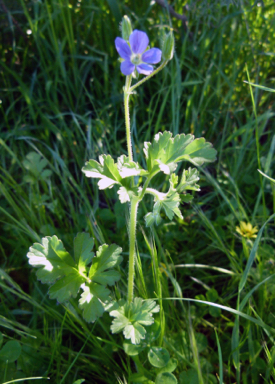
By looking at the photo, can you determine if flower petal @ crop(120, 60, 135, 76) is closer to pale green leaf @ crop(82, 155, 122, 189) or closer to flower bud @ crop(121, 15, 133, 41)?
flower bud @ crop(121, 15, 133, 41)

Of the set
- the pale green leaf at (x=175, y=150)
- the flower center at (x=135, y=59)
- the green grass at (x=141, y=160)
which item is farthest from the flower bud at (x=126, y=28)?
the green grass at (x=141, y=160)

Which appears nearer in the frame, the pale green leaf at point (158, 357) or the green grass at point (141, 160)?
the pale green leaf at point (158, 357)

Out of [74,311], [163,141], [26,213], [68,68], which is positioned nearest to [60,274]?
[74,311]

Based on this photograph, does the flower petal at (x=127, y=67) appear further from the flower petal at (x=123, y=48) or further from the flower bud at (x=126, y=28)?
the flower bud at (x=126, y=28)

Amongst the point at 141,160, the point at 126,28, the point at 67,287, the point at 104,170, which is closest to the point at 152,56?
the point at 126,28

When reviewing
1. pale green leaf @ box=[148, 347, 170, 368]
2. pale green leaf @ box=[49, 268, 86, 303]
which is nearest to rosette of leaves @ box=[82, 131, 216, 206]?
pale green leaf @ box=[49, 268, 86, 303]
